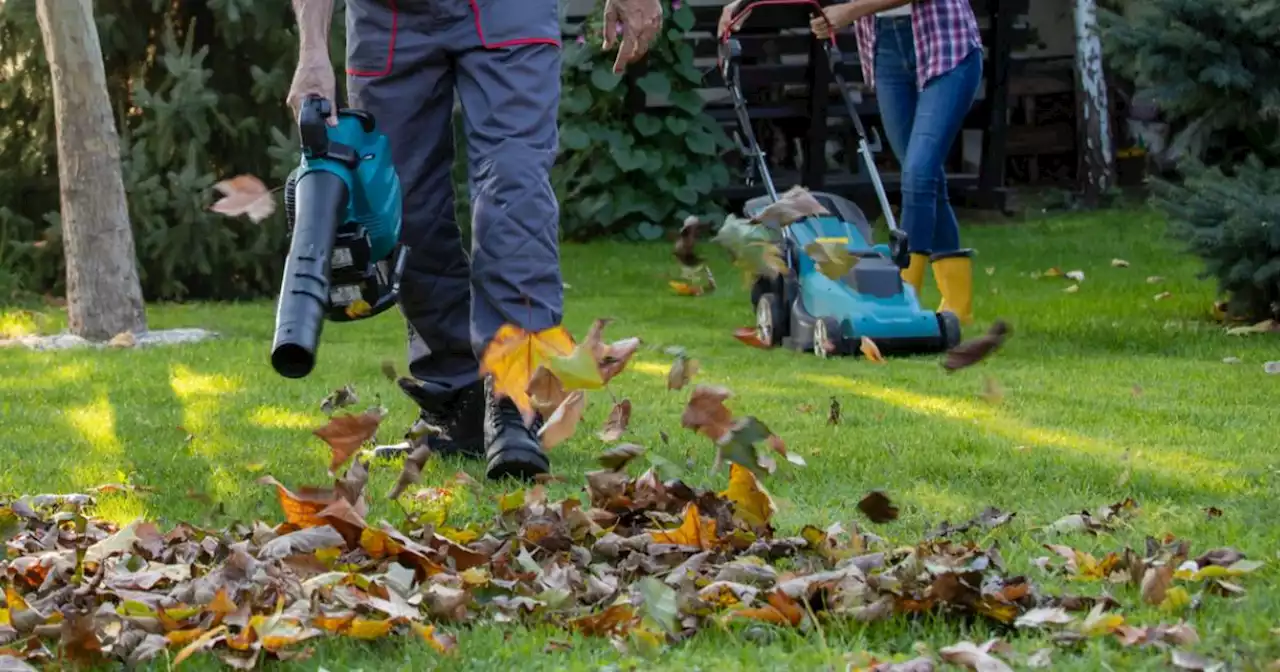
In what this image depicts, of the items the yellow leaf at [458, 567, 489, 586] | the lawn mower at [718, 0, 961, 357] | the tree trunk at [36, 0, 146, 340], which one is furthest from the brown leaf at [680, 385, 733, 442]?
the tree trunk at [36, 0, 146, 340]

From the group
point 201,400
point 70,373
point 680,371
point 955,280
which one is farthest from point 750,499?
point 955,280

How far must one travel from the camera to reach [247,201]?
422cm

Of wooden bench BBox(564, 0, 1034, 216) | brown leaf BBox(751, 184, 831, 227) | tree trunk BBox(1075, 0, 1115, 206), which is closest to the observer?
brown leaf BBox(751, 184, 831, 227)

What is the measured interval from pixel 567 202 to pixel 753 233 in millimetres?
8454

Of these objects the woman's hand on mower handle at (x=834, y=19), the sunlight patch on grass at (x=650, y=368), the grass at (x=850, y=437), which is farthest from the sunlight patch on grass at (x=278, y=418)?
the woman's hand on mower handle at (x=834, y=19)

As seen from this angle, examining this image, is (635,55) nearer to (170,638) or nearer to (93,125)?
(170,638)

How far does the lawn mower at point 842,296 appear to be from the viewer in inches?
281

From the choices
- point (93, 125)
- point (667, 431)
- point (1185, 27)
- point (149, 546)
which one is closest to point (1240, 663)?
point (149, 546)

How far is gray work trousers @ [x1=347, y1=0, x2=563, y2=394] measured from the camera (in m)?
4.31

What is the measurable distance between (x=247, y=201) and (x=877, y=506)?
1.50 m

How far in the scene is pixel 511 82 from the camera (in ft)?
14.3

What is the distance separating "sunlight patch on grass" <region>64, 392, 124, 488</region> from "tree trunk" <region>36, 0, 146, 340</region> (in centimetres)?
194

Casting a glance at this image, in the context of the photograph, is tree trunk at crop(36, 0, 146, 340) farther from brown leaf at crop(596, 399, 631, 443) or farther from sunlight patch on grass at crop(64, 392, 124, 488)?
brown leaf at crop(596, 399, 631, 443)

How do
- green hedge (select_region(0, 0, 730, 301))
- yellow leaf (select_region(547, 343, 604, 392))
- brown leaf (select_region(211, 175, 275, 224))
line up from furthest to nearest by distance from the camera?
green hedge (select_region(0, 0, 730, 301)) < brown leaf (select_region(211, 175, 275, 224)) < yellow leaf (select_region(547, 343, 604, 392))
